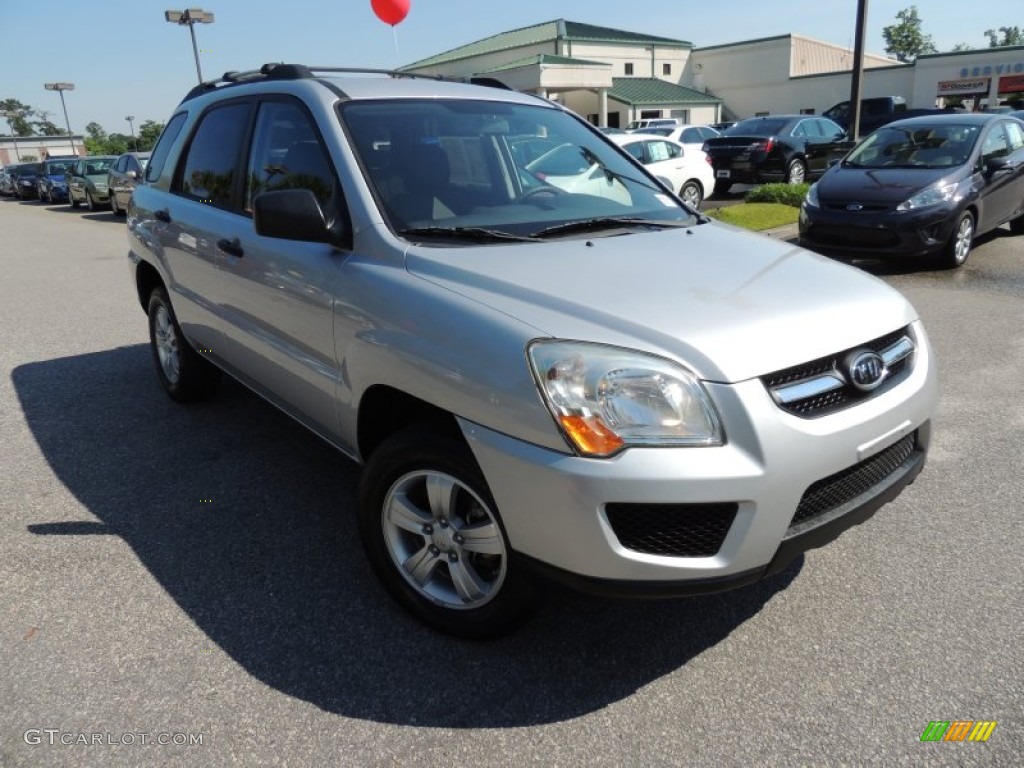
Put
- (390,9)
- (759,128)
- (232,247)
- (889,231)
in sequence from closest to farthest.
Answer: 1. (232,247)
2. (889,231)
3. (390,9)
4. (759,128)

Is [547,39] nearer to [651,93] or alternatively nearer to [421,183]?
[651,93]

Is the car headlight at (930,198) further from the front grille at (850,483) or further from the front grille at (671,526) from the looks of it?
the front grille at (671,526)

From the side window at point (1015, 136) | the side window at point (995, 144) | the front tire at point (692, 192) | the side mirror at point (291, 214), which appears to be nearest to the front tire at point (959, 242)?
the side window at point (995, 144)

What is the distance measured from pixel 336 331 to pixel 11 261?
12.6 metres

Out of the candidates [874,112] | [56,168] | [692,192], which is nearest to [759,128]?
[692,192]

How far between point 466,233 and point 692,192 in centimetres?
1264

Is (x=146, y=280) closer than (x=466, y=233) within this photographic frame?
No

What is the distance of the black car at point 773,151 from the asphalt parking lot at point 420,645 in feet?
43.2

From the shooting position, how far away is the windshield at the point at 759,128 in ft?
54.7

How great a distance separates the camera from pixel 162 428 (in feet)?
15.5

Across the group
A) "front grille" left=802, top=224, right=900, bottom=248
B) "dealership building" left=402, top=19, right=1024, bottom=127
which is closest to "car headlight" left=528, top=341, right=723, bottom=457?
"front grille" left=802, top=224, right=900, bottom=248

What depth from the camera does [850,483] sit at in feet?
7.88

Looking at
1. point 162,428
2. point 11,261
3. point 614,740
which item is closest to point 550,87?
point 11,261

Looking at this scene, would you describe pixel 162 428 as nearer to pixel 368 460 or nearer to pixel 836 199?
pixel 368 460
